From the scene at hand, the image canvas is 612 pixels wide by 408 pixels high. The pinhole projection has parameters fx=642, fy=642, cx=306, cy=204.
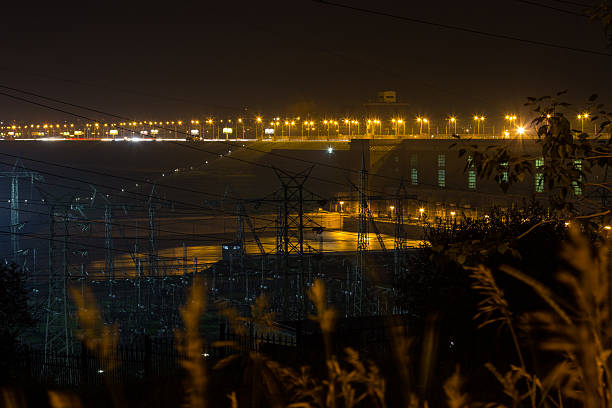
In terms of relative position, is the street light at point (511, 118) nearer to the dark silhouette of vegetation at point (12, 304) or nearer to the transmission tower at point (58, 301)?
the transmission tower at point (58, 301)

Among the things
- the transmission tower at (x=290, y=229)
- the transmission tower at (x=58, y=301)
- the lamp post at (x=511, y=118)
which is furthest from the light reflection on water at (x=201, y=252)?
the lamp post at (x=511, y=118)

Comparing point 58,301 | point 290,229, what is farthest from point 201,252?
point 290,229

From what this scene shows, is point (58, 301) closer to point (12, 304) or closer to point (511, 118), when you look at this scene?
point (12, 304)

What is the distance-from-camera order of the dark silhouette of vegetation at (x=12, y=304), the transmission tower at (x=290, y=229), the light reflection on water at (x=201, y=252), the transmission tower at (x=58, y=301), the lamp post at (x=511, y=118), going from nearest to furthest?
the dark silhouette of vegetation at (x=12, y=304), the transmission tower at (x=290, y=229), the transmission tower at (x=58, y=301), the light reflection on water at (x=201, y=252), the lamp post at (x=511, y=118)

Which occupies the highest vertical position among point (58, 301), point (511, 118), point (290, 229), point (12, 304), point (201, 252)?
point (511, 118)

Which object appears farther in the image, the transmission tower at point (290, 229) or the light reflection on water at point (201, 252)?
the light reflection on water at point (201, 252)

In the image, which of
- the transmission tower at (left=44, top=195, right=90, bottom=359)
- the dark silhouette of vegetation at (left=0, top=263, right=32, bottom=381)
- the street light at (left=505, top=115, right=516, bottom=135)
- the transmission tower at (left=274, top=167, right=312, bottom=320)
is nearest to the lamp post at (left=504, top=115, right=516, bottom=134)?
the street light at (left=505, top=115, right=516, bottom=135)

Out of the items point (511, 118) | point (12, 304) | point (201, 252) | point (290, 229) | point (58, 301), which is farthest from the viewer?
point (511, 118)

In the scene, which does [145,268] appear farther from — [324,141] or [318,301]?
[318,301]

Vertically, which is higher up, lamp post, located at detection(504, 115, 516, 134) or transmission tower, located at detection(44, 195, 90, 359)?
lamp post, located at detection(504, 115, 516, 134)

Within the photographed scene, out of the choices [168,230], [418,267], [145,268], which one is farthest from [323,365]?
[168,230]

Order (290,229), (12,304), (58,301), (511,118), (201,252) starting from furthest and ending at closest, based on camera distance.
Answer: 1. (511,118)
2. (201,252)
3. (58,301)
4. (290,229)
5. (12,304)

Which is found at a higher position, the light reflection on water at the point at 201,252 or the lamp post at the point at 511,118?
the lamp post at the point at 511,118

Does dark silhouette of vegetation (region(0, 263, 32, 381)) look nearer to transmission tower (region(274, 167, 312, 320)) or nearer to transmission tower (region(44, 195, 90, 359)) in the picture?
transmission tower (region(44, 195, 90, 359))
